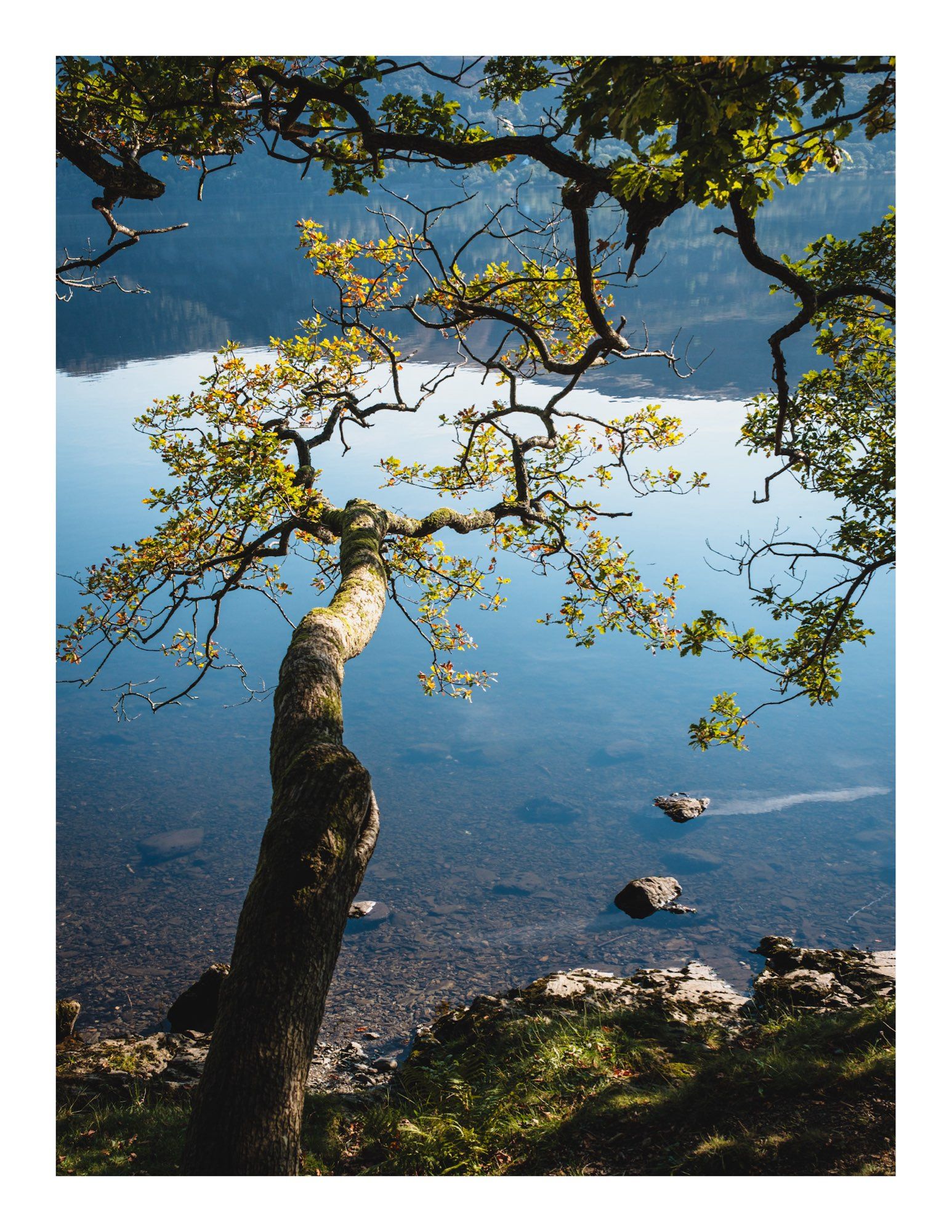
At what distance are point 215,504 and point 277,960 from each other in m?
5.96

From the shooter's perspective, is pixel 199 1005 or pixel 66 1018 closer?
pixel 66 1018

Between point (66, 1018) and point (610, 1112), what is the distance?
21.4 feet

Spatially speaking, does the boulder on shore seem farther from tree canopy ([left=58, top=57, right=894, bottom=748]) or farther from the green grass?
tree canopy ([left=58, top=57, right=894, bottom=748])

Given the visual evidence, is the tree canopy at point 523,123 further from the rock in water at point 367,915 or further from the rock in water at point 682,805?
the rock in water at point 682,805

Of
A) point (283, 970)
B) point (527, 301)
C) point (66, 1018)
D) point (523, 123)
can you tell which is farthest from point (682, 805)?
point (283, 970)

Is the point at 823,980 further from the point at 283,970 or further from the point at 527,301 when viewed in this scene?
the point at 527,301

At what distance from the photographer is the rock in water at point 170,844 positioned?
1202cm

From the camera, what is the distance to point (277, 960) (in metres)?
2.74

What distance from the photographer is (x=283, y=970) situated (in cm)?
273

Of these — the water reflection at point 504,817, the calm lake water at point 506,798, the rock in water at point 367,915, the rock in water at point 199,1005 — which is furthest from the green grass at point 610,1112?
the rock in water at point 367,915

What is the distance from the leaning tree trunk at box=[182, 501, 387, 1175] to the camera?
2666 mm

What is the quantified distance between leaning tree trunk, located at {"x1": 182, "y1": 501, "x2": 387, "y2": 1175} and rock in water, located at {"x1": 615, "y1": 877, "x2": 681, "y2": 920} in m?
8.35
